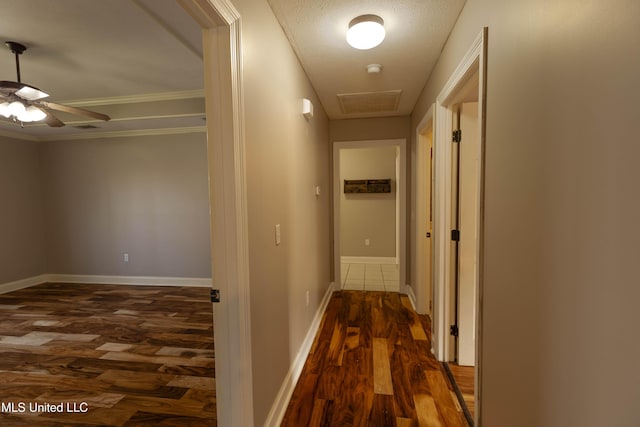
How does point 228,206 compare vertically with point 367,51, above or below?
below

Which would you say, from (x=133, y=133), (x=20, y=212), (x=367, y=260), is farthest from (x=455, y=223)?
(x=20, y=212)

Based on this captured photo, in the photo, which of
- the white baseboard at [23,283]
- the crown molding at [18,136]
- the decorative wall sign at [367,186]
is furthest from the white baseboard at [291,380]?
the crown molding at [18,136]

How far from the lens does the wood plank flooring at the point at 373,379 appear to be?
178 centimetres

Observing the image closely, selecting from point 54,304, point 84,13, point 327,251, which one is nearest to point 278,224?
point 84,13

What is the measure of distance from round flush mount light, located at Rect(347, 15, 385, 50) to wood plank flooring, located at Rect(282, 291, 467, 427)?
232 centimetres

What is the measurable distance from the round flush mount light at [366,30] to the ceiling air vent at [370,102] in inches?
49.4

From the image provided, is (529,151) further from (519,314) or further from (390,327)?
(390,327)

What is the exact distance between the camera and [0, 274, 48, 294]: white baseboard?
4.33 metres

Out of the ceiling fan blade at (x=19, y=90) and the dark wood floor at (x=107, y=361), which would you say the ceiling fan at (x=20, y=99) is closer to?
the ceiling fan blade at (x=19, y=90)

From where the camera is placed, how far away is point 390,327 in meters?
3.02

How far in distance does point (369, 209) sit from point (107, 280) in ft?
15.8

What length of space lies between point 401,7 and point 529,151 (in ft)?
4.23

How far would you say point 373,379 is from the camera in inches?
84.4

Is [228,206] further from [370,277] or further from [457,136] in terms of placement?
[370,277]
